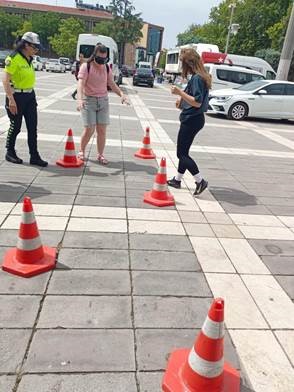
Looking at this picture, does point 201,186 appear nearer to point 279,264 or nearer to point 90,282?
point 279,264

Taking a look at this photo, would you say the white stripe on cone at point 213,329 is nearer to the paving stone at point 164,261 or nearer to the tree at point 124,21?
the paving stone at point 164,261

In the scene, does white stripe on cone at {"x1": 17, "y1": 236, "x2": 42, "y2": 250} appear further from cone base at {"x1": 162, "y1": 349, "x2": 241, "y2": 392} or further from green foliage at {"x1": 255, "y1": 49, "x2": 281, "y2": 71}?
green foliage at {"x1": 255, "y1": 49, "x2": 281, "y2": 71}

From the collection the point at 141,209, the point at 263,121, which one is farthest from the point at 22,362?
the point at 263,121

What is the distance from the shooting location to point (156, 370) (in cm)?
228

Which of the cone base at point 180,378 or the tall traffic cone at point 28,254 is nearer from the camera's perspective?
the cone base at point 180,378

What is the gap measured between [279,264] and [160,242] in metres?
1.14

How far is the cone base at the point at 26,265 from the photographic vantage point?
3.12m

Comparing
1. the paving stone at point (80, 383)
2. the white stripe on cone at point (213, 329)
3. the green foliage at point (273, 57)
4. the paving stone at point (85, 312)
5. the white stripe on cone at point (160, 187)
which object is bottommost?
the paving stone at point (85, 312)

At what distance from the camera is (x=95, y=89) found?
5938mm

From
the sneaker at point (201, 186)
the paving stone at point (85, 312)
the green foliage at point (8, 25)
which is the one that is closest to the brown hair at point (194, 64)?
the sneaker at point (201, 186)

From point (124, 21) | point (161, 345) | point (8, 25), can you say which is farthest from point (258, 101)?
point (8, 25)

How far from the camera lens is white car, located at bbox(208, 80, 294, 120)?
14312 millimetres

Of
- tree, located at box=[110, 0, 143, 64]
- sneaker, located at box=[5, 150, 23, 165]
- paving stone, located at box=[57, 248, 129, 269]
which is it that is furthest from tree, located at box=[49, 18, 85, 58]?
paving stone, located at box=[57, 248, 129, 269]

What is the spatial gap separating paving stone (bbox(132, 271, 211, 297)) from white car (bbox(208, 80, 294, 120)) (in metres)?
11.9
